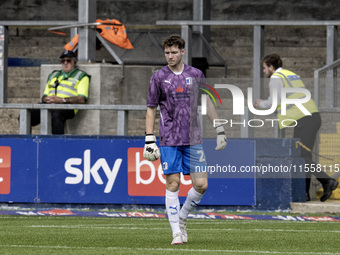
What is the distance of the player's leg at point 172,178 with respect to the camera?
959 centimetres

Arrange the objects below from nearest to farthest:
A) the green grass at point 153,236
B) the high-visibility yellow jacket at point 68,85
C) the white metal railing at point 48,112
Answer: the green grass at point 153,236 → the white metal railing at point 48,112 → the high-visibility yellow jacket at point 68,85

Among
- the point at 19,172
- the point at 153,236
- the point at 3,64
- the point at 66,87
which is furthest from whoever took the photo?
the point at 3,64

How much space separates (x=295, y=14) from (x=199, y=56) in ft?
14.7

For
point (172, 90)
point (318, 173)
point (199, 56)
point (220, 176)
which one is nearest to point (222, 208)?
point (220, 176)

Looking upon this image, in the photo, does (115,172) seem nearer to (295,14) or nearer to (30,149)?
(30,149)

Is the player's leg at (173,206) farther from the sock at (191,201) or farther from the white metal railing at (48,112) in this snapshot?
the white metal railing at (48,112)

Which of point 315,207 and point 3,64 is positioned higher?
point 3,64

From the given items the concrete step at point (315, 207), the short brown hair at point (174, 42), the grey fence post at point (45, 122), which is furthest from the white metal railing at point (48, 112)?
the short brown hair at point (174, 42)

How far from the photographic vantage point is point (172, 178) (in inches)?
382

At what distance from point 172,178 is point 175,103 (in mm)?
684

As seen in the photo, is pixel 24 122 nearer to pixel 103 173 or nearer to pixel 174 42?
pixel 103 173

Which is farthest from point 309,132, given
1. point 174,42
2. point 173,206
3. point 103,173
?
point 174,42

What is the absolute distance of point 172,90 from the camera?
9688mm

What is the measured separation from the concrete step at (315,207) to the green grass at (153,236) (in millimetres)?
1147
